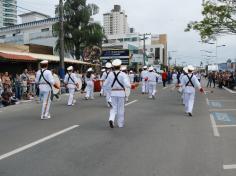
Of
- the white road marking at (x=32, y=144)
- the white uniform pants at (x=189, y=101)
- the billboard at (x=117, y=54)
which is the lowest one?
the white road marking at (x=32, y=144)

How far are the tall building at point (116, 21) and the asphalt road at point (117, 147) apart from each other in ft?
517

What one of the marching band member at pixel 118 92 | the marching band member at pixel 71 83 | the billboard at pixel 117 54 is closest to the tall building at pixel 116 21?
the billboard at pixel 117 54

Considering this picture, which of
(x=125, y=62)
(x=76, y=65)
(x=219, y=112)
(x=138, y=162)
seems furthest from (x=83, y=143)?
(x=125, y=62)

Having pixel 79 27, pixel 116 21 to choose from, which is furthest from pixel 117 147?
pixel 116 21

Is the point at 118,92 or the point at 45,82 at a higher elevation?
the point at 45,82

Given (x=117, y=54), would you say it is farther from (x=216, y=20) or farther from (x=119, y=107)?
(x=119, y=107)

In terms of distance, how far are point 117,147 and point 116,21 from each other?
164932 millimetres

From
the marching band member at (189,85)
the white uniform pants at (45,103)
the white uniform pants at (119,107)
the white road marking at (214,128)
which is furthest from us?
the marching band member at (189,85)

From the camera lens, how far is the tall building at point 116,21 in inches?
6726

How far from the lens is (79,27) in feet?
161

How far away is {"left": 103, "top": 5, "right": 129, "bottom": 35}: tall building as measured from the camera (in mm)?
170837

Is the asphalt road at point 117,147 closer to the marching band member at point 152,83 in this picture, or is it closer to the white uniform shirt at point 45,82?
the white uniform shirt at point 45,82

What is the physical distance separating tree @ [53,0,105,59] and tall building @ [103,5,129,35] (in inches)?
4794

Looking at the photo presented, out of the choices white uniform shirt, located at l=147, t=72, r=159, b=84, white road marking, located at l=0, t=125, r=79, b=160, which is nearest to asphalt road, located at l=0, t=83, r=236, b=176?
white road marking, located at l=0, t=125, r=79, b=160
